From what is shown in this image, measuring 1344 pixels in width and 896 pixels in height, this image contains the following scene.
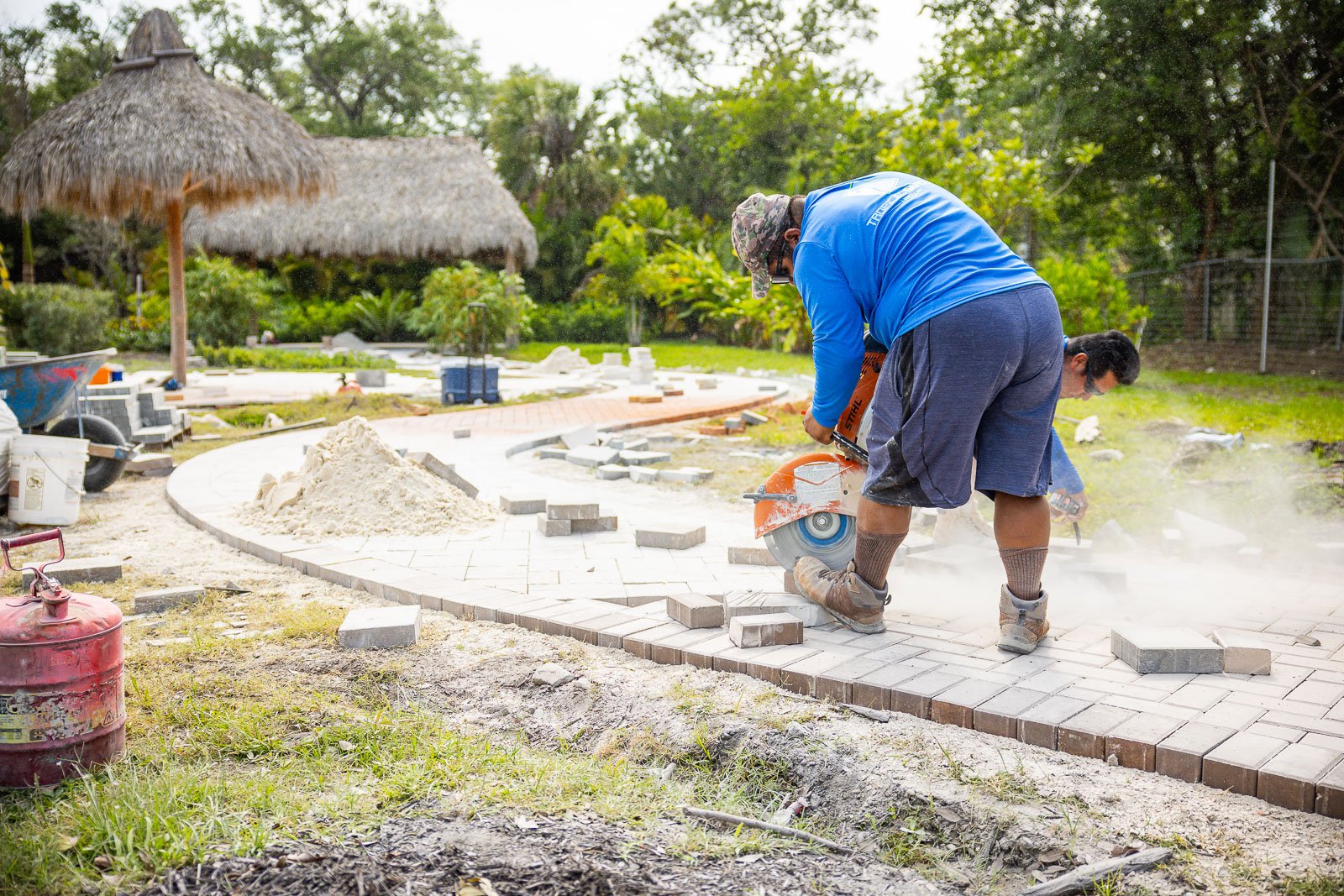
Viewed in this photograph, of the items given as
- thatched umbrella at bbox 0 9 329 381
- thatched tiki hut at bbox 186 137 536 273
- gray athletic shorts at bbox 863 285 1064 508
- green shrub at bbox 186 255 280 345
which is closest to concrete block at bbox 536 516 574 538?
gray athletic shorts at bbox 863 285 1064 508

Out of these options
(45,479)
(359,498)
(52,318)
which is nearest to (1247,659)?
(359,498)

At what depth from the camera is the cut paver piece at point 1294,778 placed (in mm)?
2203

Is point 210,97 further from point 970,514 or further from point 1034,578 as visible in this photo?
point 1034,578

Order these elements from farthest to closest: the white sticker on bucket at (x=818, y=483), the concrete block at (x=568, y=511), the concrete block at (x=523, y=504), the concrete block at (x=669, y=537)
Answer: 1. the concrete block at (x=523, y=504)
2. the concrete block at (x=568, y=511)
3. the concrete block at (x=669, y=537)
4. the white sticker on bucket at (x=818, y=483)

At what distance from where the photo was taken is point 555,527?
5.07 meters

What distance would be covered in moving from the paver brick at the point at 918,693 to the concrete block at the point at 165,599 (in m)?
2.74

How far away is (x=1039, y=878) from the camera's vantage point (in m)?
2.03

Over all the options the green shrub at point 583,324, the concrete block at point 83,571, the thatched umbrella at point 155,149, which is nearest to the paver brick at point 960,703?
the concrete block at point 83,571

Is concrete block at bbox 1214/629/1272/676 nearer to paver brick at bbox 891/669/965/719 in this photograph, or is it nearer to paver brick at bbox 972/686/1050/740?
paver brick at bbox 972/686/1050/740

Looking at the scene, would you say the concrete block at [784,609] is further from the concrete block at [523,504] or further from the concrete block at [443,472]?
the concrete block at [443,472]

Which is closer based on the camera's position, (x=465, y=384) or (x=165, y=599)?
(x=165, y=599)

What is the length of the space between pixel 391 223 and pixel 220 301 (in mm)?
5097

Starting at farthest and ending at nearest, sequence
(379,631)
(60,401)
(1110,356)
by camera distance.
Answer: (60,401) → (1110,356) → (379,631)

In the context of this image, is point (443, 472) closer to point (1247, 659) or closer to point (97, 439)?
point (97, 439)
